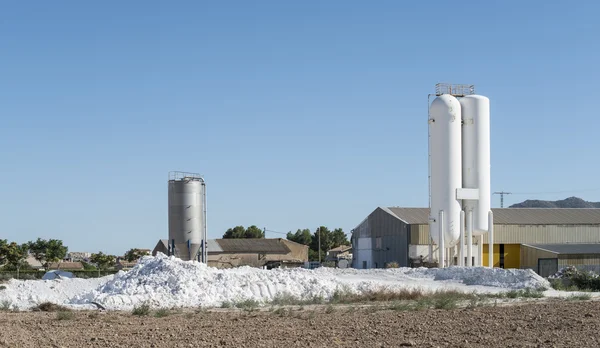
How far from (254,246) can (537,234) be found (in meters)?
34.1

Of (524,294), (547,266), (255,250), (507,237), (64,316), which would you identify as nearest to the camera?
(64,316)

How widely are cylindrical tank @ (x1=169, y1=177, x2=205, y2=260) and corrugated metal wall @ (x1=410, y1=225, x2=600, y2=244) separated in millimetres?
22719

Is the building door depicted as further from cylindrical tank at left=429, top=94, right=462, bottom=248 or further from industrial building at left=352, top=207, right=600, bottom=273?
cylindrical tank at left=429, top=94, right=462, bottom=248

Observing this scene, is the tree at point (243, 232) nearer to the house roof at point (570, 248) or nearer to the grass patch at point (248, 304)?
the house roof at point (570, 248)

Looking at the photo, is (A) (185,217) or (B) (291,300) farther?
(A) (185,217)

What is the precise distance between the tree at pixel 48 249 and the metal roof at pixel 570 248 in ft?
156

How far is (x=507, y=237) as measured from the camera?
64.8 m

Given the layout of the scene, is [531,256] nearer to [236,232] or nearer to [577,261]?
[577,261]

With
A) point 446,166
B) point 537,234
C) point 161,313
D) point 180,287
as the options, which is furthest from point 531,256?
point 161,313

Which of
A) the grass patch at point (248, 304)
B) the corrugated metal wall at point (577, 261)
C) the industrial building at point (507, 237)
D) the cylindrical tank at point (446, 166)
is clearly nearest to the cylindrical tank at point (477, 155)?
the cylindrical tank at point (446, 166)

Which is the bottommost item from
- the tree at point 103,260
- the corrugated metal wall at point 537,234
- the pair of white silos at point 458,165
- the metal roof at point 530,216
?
the tree at point 103,260

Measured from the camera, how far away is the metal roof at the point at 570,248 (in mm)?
61716

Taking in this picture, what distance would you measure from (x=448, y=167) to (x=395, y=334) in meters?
31.6

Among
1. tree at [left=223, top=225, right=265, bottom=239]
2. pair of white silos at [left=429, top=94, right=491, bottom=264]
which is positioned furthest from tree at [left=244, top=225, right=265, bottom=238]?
pair of white silos at [left=429, top=94, right=491, bottom=264]
